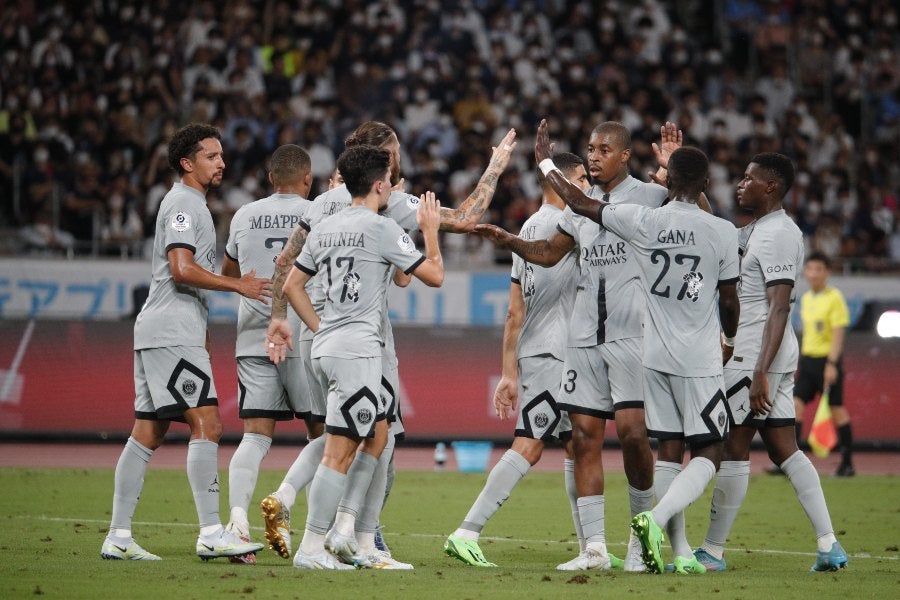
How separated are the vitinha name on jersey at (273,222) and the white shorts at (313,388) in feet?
2.74

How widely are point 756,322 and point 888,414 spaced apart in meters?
9.62

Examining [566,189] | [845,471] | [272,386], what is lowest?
[845,471]

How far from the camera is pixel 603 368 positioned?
8.19 metres

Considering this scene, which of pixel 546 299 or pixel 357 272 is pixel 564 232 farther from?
pixel 357 272

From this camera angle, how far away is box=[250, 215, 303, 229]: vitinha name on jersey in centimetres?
902

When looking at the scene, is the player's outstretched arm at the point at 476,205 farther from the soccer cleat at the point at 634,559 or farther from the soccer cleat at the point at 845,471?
the soccer cleat at the point at 845,471

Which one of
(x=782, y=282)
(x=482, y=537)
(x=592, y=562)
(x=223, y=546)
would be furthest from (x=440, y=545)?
(x=782, y=282)

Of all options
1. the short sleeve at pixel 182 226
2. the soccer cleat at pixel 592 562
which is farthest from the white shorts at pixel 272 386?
the soccer cleat at pixel 592 562

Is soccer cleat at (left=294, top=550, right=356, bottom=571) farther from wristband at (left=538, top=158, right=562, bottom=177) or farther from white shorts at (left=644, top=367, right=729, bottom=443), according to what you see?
wristband at (left=538, top=158, right=562, bottom=177)

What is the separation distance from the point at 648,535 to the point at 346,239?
241 cm

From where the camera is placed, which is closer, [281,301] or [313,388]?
[281,301]

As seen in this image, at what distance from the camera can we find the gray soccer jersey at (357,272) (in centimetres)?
767

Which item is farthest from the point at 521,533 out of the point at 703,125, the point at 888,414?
the point at 703,125

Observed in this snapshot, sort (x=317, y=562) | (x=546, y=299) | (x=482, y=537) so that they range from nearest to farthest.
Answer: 1. (x=317, y=562)
2. (x=546, y=299)
3. (x=482, y=537)
